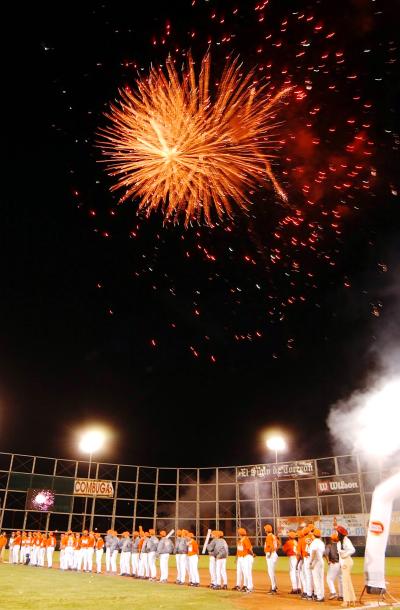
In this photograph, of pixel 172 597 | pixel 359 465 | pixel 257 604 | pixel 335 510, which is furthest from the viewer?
pixel 335 510

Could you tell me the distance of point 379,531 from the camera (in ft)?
A: 33.3

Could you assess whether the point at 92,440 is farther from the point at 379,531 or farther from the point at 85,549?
the point at 379,531

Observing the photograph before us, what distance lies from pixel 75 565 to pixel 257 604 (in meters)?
13.7

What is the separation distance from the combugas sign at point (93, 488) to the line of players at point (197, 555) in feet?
38.7

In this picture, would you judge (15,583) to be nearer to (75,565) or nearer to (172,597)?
(172,597)

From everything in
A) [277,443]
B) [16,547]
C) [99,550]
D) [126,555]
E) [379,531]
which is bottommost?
[126,555]

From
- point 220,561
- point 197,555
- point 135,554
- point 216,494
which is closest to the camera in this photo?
point 220,561

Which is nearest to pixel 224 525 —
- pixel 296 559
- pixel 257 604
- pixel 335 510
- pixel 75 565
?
pixel 335 510

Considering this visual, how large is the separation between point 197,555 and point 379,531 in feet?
28.2

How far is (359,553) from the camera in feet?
91.6

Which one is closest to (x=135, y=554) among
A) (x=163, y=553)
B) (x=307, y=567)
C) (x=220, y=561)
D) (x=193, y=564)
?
(x=163, y=553)

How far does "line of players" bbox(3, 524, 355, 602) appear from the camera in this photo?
12234 millimetres

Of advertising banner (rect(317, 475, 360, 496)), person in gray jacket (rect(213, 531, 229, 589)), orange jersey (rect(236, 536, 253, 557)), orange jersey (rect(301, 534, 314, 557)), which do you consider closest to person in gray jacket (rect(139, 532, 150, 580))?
person in gray jacket (rect(213, 531, 229, 589))

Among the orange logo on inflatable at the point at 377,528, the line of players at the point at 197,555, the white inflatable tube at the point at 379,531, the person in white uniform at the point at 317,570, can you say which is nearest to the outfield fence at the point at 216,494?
the line of players at the point at 197,555
